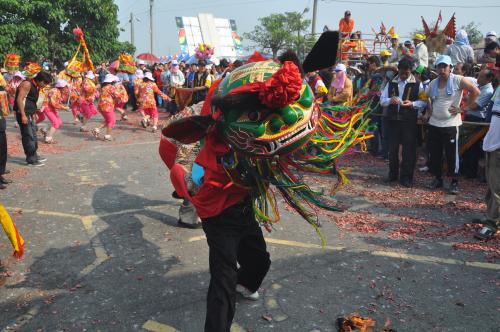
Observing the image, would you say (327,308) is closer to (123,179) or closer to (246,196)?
(246,196)

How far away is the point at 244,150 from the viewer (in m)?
2.42

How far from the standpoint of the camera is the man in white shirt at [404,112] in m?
6.66

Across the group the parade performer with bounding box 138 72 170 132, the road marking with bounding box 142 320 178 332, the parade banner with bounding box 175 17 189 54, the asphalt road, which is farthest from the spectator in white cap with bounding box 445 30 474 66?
the parade banner with bounding box 175 17 189 54

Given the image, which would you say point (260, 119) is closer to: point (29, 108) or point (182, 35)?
point (29, 108)

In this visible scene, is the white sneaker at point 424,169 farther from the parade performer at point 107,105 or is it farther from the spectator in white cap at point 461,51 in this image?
the parade performer at point 107,105

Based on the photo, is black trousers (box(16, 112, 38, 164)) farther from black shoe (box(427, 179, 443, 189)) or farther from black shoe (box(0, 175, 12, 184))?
black shoe (box(427, 179, 443, 189))

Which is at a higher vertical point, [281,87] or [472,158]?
[281,87]

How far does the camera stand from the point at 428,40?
458 inches

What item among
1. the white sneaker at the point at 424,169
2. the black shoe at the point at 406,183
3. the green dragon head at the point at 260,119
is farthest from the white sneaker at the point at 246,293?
the white sneaker at the point at 424,169

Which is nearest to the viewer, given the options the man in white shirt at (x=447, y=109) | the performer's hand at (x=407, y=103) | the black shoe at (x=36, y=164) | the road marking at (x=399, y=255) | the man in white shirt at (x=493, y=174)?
the road marking at (x=399, y=255)

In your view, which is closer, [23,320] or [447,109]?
[23,320]

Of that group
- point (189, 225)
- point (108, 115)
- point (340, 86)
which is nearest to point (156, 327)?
point (189, 225)

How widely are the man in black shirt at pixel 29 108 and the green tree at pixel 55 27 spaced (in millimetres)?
13891

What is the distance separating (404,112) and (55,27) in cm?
2031
